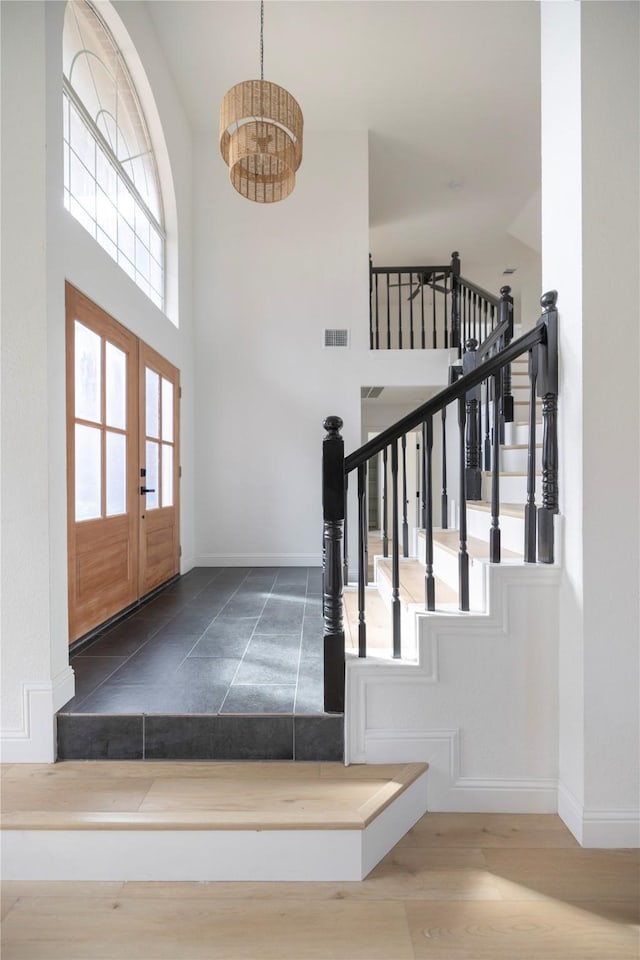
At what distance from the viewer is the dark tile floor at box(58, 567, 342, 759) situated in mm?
1823

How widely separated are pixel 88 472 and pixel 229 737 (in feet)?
5.63

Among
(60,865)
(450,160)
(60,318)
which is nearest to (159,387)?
(60,318)

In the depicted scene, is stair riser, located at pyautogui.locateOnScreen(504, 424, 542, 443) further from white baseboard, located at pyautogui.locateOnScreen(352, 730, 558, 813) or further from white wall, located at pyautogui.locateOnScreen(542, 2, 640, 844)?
white baseboard, located at pyautogui.locateOnScreen(352, 730, 558, 813)

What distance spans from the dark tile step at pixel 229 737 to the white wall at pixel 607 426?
0.92 metres

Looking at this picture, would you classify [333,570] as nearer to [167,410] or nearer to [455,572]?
[455,572]

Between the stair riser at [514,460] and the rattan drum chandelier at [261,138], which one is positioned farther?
the stair riser at [514,460]

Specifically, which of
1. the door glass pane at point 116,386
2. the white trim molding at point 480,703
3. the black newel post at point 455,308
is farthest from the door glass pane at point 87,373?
the black newel post at point 455,308

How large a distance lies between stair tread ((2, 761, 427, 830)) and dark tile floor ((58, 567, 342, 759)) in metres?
0.07

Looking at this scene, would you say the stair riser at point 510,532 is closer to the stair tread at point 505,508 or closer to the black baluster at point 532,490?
the stair tread at point 505,508

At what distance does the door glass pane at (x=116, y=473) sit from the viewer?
120 inches

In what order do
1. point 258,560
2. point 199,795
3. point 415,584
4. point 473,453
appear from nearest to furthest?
point 199,795 < point 415,584 < point 473,453 < point 258,560

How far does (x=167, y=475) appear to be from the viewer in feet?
13.9

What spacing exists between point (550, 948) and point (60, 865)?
1.49 m

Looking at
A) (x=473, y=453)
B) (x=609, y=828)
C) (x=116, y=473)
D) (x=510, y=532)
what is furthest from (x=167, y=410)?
(x=609, y=828)
